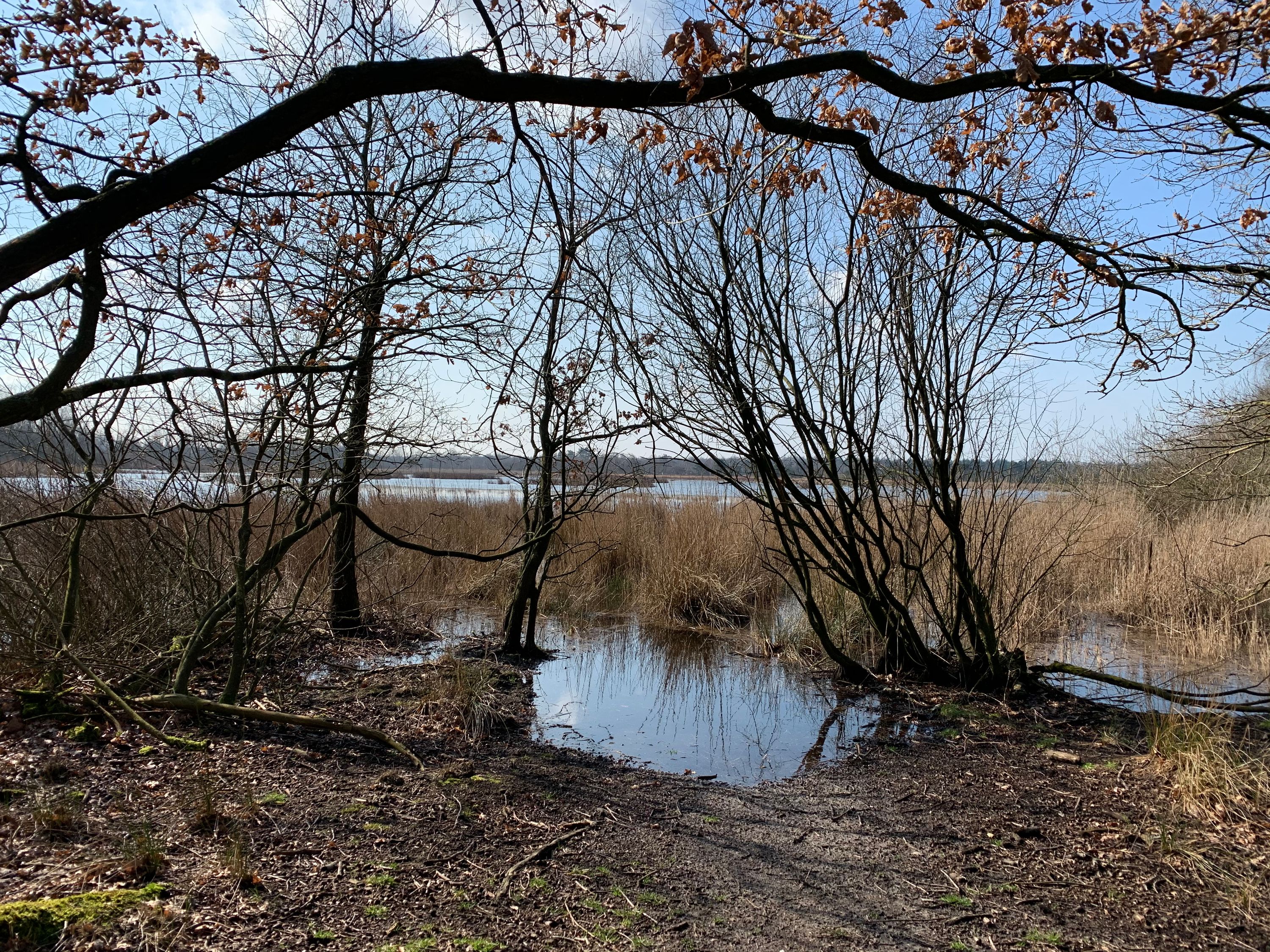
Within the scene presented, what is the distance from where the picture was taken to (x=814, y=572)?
872 cm

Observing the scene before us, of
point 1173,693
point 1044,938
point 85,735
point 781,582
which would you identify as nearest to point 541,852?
point 1044,938

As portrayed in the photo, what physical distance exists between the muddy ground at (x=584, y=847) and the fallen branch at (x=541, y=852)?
1cm

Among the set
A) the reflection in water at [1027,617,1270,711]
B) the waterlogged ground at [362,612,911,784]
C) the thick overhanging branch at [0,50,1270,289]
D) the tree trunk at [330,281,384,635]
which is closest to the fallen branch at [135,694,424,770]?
the tree trunk at [330,281,384,635]

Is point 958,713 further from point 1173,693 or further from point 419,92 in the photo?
point 419,92

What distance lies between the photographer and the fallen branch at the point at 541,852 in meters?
2.60

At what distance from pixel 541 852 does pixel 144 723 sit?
6.29 feet

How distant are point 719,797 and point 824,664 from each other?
2.79m

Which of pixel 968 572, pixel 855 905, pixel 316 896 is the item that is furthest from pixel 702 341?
pixel 316 896

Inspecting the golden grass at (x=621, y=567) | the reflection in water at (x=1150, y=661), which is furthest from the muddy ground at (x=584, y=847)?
the golden grass at (x=621, y=567)

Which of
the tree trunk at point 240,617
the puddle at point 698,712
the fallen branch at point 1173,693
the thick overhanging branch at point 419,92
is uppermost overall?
the thick overhanging branch at point 419,92

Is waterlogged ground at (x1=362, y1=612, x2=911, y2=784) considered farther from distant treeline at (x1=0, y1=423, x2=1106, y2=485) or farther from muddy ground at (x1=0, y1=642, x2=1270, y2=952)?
distant treeline at (x1=0, y1=423, x2=1106, y2=485)

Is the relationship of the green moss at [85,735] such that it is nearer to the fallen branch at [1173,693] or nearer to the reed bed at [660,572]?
the reed bed at [660,572]

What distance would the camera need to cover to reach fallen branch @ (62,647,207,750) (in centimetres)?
354

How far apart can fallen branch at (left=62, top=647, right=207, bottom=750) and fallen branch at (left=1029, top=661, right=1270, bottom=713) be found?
466 centimetres
